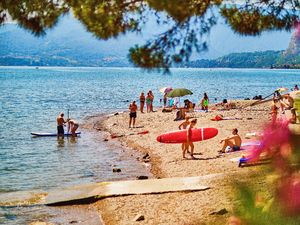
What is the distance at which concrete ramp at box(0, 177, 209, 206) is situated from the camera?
12766mm

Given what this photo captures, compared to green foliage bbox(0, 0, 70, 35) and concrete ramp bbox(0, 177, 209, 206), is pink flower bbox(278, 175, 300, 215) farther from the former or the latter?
concrete ramp bbox(0, 177, 209, 206)

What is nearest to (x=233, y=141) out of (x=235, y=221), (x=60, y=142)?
(x=60, y=142)

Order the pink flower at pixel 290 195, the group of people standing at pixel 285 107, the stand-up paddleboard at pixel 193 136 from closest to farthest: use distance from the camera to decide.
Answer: the pink flower at pixel 290 195
the group of people standing at pixel 285 107
the stand-up paddleboard at pixel 193 136

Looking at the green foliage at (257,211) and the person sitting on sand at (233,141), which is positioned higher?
the green foliage at (257,211)

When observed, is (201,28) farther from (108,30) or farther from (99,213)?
(99,213)

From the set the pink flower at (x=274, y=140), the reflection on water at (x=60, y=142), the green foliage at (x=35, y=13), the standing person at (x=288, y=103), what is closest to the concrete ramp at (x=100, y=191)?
the standing person at (x=288, y=103)

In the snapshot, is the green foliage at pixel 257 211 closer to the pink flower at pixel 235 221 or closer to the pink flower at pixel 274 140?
the pink flower at pixel 235 221

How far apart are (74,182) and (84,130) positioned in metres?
15.5

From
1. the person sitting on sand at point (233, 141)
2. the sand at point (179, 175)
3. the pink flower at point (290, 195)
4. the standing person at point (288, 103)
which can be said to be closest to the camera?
the pink flower at point (290, 195)

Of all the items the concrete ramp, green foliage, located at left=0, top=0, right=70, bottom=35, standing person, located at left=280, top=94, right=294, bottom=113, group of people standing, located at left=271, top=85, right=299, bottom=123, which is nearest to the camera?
group of people standing, located at left=271, top=85, right=299, bottom=123

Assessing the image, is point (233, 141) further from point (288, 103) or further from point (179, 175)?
point (179, 175)

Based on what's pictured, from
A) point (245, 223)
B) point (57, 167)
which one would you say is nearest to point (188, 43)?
point (245, 223)

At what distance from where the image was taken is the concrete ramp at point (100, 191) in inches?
503

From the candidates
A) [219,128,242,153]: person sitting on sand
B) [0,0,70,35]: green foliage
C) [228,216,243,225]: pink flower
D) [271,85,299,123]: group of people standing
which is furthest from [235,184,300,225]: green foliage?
[219,128,242,153]: person sitting on sand
